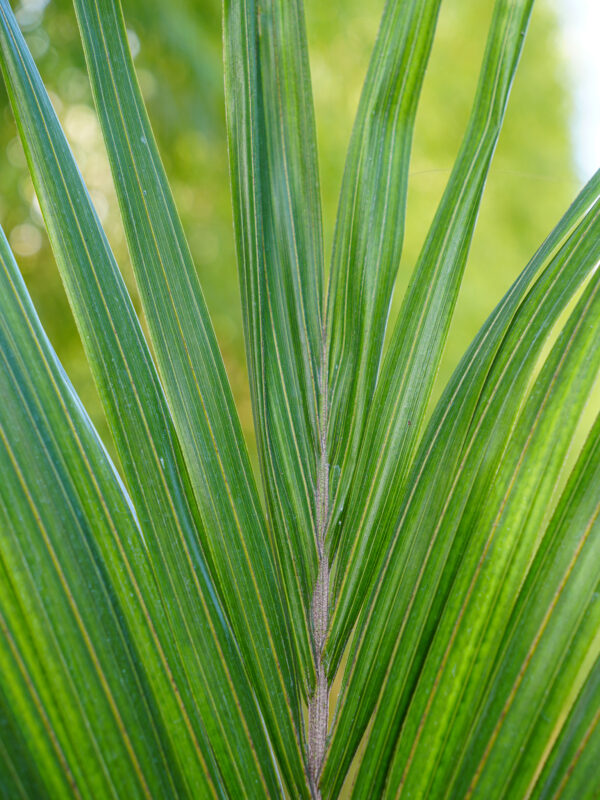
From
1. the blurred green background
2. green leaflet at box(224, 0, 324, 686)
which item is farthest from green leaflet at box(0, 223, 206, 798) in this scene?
the blurred green background

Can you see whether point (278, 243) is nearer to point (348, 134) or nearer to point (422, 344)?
point (422, 344)

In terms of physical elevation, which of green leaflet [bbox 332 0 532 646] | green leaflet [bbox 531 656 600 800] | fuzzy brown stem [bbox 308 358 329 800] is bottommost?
fuzzy brown stem [bbox 308 358 329 800]

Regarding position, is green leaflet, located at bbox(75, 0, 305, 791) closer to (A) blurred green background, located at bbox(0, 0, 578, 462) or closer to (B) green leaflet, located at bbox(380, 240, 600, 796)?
(B) green leaflet, located at bbox(380, 240, 600, 796)

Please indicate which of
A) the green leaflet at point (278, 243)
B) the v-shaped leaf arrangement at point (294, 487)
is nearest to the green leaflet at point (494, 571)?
the v-shaped leaf arrangement at point (294, 487)

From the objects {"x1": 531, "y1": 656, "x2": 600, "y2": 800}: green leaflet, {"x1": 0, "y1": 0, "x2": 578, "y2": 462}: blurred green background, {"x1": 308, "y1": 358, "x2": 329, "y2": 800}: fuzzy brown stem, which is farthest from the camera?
{"x1": 0, "y1": 0, "x2": 578, "y2": 462}: blurred green background

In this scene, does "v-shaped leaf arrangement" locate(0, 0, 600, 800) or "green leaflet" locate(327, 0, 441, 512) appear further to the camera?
"green leaflet" locate(327, 0, 441, 512)

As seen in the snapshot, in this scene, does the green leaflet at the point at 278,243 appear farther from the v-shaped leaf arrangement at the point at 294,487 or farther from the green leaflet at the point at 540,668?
the green leaflet at the point at 540,668

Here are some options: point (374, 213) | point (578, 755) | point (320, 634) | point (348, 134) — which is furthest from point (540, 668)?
point (348, 134)

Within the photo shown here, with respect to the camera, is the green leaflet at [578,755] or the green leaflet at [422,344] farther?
the green leaflet at [422,344]
